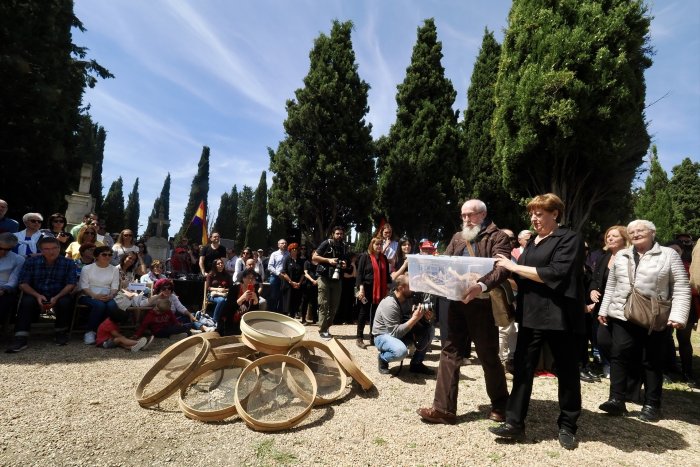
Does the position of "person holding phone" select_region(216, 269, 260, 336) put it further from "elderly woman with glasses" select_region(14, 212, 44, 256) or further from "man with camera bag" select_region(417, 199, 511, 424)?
"man with camera bag" select_region(417, 199, 511, 424)

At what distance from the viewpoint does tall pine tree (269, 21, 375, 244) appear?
698 inches

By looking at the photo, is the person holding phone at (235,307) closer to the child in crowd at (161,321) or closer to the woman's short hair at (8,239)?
the child in crowd at (161,321)

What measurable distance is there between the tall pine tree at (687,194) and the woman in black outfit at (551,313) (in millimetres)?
40832

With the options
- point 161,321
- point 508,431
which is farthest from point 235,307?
point 508,431

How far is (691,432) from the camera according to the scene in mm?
3289

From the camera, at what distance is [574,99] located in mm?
10172

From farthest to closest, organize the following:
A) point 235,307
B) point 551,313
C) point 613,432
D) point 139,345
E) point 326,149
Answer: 1. point 326,149
2. point 235,307
3. point 139,345
4. point 613,432
5. point 551,313

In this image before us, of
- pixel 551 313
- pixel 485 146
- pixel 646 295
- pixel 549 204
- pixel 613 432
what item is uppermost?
pixel 485 146

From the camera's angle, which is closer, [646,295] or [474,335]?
[474,335]

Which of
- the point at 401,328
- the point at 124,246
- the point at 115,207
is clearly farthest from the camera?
the point at 115,207

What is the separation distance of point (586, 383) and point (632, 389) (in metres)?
0.72

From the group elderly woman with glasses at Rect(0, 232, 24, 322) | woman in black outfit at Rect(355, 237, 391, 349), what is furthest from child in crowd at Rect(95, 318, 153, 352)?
woman in black outfit at Rect(355, 237, 391, 349)

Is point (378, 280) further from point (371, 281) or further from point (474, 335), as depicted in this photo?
point (474, 335)

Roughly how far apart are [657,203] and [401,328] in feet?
99.1
